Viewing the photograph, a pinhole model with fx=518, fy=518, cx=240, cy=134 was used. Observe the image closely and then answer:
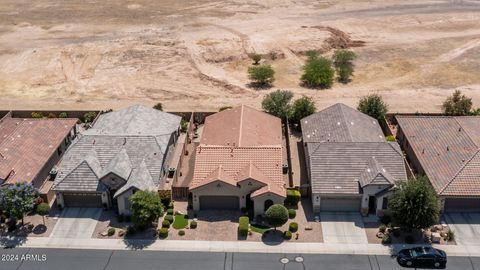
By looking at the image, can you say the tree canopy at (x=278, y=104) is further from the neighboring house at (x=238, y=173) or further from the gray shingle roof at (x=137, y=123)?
the gray shingle roof at (x=137, y=123)

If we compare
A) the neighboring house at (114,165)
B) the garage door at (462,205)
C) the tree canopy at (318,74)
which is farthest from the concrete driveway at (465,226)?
the tree canopy at (318,74)

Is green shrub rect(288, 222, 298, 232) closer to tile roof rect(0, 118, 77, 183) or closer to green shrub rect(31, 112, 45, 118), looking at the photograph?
tile roof rect(0, 118, 77, 183)

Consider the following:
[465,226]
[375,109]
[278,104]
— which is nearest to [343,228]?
[465,226]

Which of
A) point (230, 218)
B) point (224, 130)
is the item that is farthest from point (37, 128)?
point (230, 218)

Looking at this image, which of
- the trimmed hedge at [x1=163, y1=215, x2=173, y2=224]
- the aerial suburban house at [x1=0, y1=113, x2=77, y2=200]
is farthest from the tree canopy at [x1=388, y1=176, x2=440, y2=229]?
the aerial suburban house at [x1=0, y1=113, x2=77, y2=200]

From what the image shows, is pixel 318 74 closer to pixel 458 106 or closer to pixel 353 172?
pixel 458 106

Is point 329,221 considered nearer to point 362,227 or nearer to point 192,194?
point 362,227
